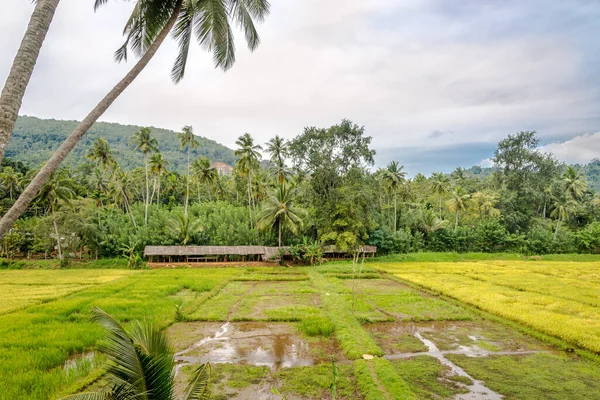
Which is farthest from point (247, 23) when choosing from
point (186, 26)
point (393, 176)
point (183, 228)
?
point (393, 176)

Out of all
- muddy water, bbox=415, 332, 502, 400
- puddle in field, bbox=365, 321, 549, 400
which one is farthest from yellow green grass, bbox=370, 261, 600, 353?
muddy water, bbox=415, 332, 502, 400

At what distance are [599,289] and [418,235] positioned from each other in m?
17.7

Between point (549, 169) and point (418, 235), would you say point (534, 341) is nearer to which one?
point (418, 235)

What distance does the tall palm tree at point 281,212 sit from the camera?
26.6m

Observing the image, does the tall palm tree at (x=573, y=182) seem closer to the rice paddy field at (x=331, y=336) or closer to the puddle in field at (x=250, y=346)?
the rice paddy field at (x=331, y=336)

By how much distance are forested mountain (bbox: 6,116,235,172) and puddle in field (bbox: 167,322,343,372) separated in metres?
59.1

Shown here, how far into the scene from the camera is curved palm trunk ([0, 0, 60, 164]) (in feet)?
10.5

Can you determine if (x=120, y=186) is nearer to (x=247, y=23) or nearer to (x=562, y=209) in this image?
(x=247, y=23)

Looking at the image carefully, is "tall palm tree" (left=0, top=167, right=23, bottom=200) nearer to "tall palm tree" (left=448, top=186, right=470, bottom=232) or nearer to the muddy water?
the muddy water

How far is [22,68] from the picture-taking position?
3.38 metres

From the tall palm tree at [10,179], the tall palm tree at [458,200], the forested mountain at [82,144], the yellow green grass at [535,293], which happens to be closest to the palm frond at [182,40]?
the yellow green grass at [535,293]

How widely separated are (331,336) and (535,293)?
37.6 feet

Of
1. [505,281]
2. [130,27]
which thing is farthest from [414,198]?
[130,27]

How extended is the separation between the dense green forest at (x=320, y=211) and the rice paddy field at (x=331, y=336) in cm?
922
